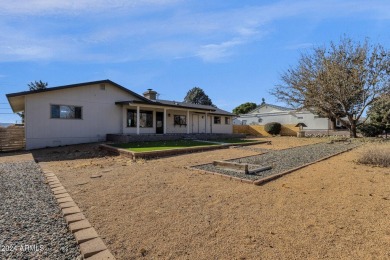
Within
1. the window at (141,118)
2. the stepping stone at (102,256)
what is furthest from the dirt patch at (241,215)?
the window at (141,118)

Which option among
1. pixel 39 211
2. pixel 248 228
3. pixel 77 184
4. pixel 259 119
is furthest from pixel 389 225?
pixel 259 119

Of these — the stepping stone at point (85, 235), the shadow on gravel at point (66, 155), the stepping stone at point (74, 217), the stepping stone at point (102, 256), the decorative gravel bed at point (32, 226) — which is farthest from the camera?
the shadow on gravel at point (66, 155)

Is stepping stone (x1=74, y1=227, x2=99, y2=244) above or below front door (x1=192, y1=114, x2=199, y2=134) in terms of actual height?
below

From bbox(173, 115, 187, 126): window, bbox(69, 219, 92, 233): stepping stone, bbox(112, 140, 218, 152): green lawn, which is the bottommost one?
bbox(69, 219, 92, 233): stepping stone

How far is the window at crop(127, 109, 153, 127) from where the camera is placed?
2008cm

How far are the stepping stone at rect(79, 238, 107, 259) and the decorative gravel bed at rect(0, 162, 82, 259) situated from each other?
8 centimetres

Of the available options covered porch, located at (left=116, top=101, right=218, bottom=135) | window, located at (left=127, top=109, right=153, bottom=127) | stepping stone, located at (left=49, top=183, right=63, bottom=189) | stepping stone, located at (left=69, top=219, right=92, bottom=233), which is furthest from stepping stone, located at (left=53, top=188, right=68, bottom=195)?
window, located at (left=127, top=109, right=153, bottom=127)

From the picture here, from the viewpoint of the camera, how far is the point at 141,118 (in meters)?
20.7

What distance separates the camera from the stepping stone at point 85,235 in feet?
10.6

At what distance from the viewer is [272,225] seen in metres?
3.62

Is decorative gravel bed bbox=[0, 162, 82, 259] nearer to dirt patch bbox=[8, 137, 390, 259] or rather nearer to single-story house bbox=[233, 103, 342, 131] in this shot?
dirt patch bbox=[8, 137, 390, 259]

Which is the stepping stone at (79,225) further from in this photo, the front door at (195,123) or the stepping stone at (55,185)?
the front door at (195,123)

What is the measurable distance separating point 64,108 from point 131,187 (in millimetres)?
13424

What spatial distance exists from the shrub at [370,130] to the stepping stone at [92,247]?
27.5m
